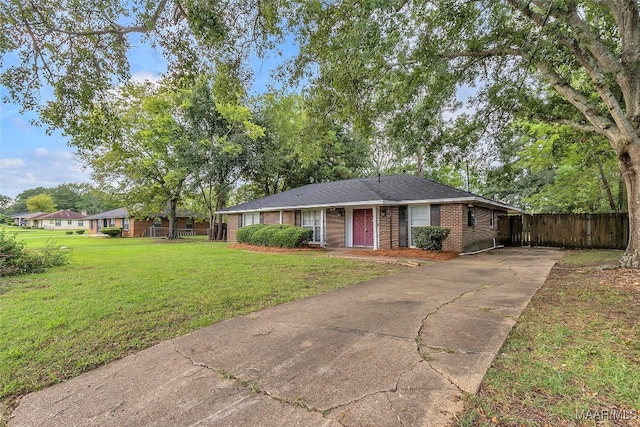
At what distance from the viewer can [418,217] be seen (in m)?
13.3

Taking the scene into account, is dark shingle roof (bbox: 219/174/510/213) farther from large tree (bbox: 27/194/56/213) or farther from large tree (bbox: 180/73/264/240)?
large tree (bbox: 27/194/56/213)

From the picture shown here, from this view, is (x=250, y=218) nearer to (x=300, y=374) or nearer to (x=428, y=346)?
(x=428, y=346)

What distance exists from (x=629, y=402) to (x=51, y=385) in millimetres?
4445

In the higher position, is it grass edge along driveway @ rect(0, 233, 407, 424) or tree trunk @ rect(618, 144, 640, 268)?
tree trunk @ rect(618, 144, 640, 268)

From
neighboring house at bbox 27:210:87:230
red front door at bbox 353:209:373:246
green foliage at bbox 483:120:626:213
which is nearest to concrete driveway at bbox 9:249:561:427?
green foliage at bbox 483:120:626:213

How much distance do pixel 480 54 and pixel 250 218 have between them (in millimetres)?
15175

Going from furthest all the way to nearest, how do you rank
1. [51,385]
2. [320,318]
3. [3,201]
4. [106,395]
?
[3,201], [320,318], [51,385], [106,395]

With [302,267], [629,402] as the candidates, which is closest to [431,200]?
[302,267]

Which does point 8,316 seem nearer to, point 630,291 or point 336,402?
point 336,402

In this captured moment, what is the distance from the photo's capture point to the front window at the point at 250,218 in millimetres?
19295

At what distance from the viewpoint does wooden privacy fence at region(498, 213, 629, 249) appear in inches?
531

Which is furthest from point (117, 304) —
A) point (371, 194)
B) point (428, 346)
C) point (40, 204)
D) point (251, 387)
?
point (40, 204)

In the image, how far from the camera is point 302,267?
900 centimetres

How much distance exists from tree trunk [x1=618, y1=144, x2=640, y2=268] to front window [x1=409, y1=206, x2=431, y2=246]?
6.17 metres
